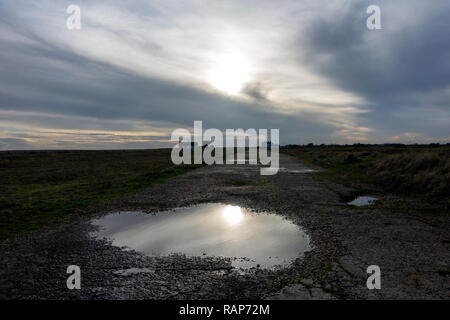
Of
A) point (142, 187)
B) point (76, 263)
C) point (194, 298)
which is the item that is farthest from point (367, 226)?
point (142, 187)

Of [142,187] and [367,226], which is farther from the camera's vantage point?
[142,187]

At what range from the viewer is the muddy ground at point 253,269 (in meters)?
6.11

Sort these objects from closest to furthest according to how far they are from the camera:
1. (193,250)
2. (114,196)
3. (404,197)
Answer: (193,250), (404,197), (114,196)

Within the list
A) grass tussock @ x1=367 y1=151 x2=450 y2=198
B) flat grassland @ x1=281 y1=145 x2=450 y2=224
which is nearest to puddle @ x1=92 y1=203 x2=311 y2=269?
flat grassland @ x1=281 y1=145 x2=450 y2=224

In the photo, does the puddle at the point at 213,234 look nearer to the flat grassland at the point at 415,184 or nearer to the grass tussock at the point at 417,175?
the flat grassland at the point at 415,184

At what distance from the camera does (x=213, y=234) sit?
1070 cm

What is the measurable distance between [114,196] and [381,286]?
55.5 feet

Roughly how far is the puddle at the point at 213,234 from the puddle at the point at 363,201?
18.8 feet

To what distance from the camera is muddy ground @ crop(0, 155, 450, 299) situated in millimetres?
6113

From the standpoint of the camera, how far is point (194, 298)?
5.96m

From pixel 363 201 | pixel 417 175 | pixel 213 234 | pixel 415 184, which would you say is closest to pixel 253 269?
pixel 213 234

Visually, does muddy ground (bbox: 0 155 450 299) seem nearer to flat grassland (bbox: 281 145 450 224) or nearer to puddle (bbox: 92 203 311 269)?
puddle (bbox: 92 203 311 269)

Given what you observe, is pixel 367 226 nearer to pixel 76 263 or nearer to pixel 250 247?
pixel 250 247

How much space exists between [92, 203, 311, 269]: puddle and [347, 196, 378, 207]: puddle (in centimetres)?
572
